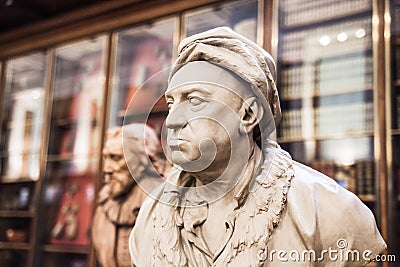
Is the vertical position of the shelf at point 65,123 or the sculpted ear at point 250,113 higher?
the shelf at point 65,123

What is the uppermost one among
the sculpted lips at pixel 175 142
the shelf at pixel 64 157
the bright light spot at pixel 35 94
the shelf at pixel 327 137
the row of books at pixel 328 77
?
Result: the bright light spot at pixel 35 94

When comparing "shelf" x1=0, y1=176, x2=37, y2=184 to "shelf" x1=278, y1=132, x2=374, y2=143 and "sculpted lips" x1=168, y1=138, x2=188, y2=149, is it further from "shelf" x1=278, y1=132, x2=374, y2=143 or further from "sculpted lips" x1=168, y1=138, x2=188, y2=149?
"sculpted lips" x1=168, y1=138, x2=188, y2=149

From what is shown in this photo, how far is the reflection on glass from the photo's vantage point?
4.19m

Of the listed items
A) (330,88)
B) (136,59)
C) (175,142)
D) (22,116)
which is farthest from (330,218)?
(22,116)

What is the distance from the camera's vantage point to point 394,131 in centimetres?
284

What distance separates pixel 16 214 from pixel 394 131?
121 inches

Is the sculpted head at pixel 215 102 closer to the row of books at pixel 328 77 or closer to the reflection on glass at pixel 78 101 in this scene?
the row of books at pixel 328 77

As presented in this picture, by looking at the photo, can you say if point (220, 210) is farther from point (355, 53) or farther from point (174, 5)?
point (174, 5)

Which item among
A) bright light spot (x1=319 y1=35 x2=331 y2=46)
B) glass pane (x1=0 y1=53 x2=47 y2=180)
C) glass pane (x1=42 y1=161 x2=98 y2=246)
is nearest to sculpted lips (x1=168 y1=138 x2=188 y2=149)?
bright light spot (x1=319 y1=35 x2=331 y2=46)

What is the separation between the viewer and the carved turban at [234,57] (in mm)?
1540

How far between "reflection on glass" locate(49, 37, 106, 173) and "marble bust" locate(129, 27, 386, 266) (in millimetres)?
2642

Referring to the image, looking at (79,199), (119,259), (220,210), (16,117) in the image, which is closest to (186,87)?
(220,210)

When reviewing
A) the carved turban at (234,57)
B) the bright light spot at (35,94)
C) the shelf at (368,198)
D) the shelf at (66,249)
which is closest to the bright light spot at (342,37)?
the shelf at (368,198)

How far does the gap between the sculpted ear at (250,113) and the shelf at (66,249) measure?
2.65 m
